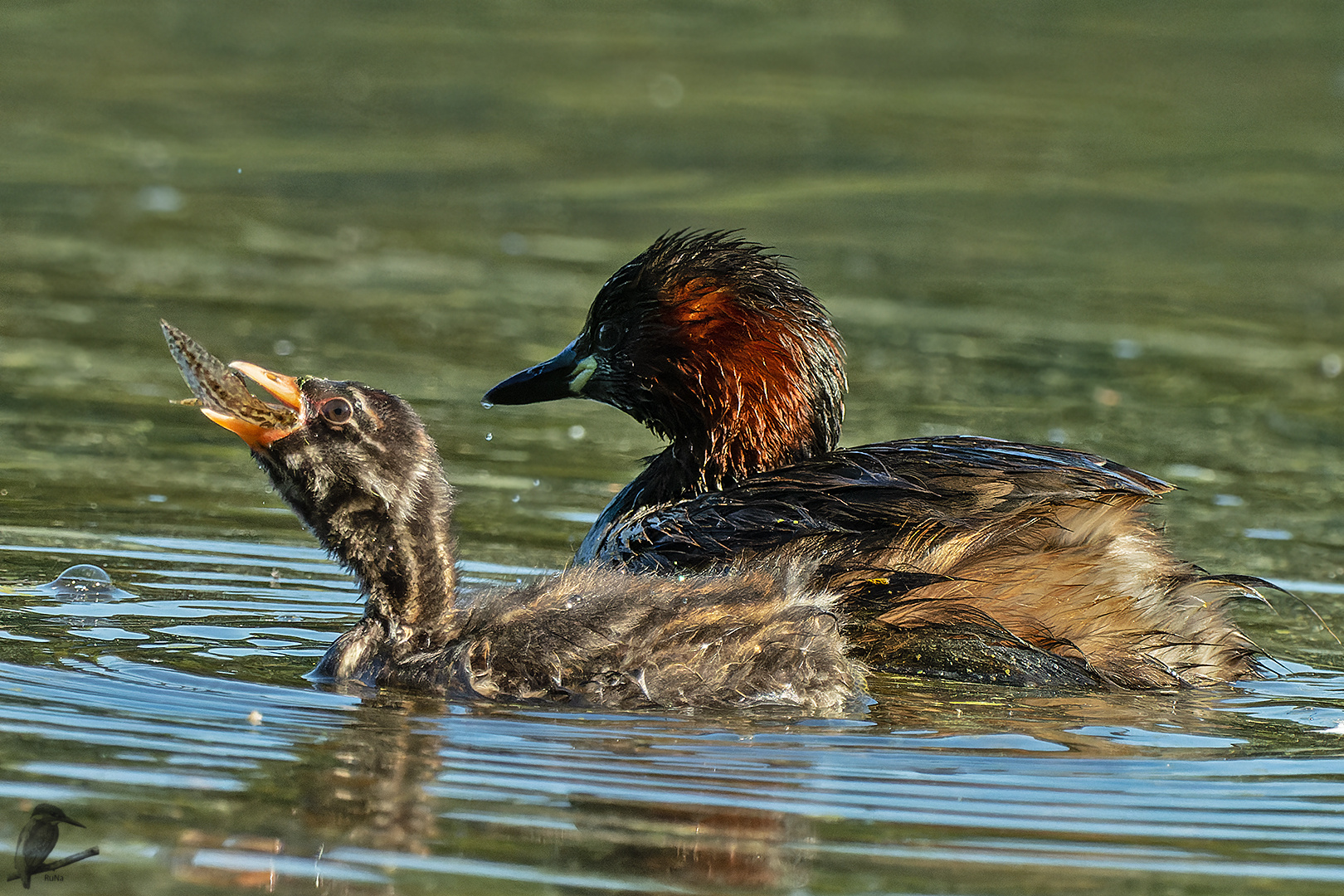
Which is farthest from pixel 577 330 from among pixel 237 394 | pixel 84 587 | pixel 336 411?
pixel 237 394

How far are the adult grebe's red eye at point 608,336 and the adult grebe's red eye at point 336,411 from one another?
1751 mm

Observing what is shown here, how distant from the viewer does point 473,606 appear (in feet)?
21.9

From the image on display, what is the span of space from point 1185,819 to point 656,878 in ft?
4.53

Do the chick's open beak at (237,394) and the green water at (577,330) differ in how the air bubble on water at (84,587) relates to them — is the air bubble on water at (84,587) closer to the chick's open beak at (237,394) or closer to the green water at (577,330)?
the green water at (577,330)

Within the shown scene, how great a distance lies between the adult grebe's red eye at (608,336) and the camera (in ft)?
26.8

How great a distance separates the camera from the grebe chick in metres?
6.32

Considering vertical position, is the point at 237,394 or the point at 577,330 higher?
the point at 237,394

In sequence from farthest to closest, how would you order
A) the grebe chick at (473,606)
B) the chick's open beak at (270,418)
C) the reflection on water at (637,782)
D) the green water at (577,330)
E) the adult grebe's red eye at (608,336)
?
1. the adult grebe's red eye at (608,336)
2. the chick's open beak at (270,418)
3. the grebe chick at (473,606)
4. the green water at (577,330)
5. the reflection on water at (637,782)

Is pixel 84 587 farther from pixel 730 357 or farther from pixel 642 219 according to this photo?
pixel 642 219

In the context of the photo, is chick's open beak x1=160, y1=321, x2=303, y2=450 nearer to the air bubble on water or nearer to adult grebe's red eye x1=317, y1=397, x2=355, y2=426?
adult grebe's red eye x1=317, y1=397, x2=355, y2=426

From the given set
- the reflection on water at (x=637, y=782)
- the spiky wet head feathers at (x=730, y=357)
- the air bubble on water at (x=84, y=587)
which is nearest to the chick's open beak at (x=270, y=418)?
the reflection on water at (x=637, y=782)

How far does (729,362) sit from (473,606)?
1.63 m

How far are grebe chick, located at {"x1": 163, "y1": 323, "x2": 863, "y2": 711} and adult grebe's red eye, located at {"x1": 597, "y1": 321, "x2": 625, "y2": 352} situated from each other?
59.2 inches

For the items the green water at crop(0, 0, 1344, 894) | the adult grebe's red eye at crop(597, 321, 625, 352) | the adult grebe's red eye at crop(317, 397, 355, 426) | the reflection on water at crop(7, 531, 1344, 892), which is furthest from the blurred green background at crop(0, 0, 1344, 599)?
the reflection on water at crop(7, 531, 1344, 892)
